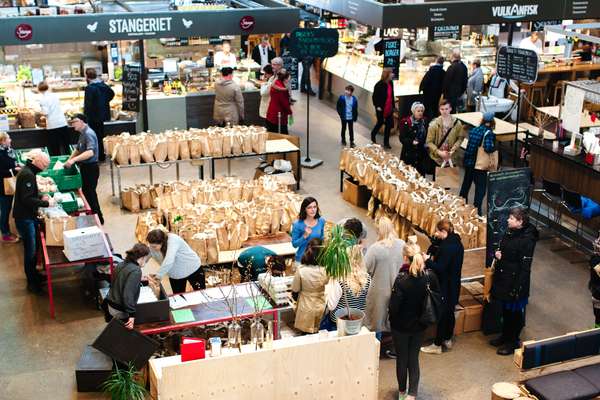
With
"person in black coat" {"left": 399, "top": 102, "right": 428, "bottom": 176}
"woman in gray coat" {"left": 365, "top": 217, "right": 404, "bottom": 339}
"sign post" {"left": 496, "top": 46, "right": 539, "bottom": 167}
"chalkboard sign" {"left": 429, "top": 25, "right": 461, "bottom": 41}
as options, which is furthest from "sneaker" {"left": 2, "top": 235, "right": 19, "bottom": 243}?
"chalkboard sign" {"left": 429, "top": 25, "right": 461, "bottom": 41}

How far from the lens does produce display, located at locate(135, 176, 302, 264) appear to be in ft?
30.0

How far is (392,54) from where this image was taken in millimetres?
14844

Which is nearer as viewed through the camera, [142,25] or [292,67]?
[142,25]

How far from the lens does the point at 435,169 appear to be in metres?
11.7

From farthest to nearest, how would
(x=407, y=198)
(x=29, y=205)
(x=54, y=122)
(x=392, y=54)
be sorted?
(x=392, y=54)
(x=54, y=122)
(x=407, y=198)
(x=29, y=205)

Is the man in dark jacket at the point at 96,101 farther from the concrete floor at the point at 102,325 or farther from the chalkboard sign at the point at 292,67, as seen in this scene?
the chalkboard sign at the point at 292,67

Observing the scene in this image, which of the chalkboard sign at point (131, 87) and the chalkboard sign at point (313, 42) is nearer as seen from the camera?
the chalkboard sign at point (313, 42)

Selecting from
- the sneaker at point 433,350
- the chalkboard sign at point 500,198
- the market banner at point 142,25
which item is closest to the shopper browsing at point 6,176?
the market banner at point 142,25

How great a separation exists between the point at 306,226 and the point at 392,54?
23.9ft

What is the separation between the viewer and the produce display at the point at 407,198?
30.4 feet

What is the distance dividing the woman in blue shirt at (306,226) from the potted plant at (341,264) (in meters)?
1.29

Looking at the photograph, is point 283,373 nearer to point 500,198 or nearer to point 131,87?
point 500,198

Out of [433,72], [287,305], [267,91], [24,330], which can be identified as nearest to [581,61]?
[433,72]

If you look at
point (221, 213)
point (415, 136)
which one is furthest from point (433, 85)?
point (221, 213)
